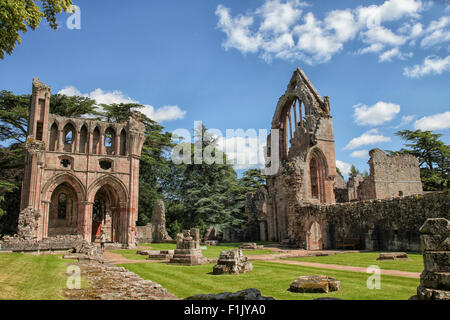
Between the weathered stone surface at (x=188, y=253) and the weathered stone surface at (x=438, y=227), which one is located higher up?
the weathered stone surface at (x=438, y=227)

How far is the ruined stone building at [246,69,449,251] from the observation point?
56.2 feet

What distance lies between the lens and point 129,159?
30.0m

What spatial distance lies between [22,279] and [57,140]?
23.7 m

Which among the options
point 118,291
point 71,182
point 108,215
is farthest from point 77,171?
point 118,291

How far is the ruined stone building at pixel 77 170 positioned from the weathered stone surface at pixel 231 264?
19.9 m

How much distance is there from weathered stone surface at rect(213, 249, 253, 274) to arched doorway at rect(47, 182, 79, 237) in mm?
22658

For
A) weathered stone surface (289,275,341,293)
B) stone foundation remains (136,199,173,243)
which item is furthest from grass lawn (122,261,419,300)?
stone foundation remains (136,199,173,243)

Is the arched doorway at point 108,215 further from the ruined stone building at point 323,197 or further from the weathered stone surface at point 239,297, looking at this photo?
the weathered stone surface at point 239,297

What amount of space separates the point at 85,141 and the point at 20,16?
2371cm

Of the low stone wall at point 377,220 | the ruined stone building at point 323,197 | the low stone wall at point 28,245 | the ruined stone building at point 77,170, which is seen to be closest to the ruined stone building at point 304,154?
the ruined stone building at point 323,197

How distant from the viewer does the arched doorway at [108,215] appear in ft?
98.9

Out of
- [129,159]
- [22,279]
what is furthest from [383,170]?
[22,279]

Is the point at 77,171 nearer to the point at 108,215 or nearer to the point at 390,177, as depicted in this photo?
the point at 108,215
